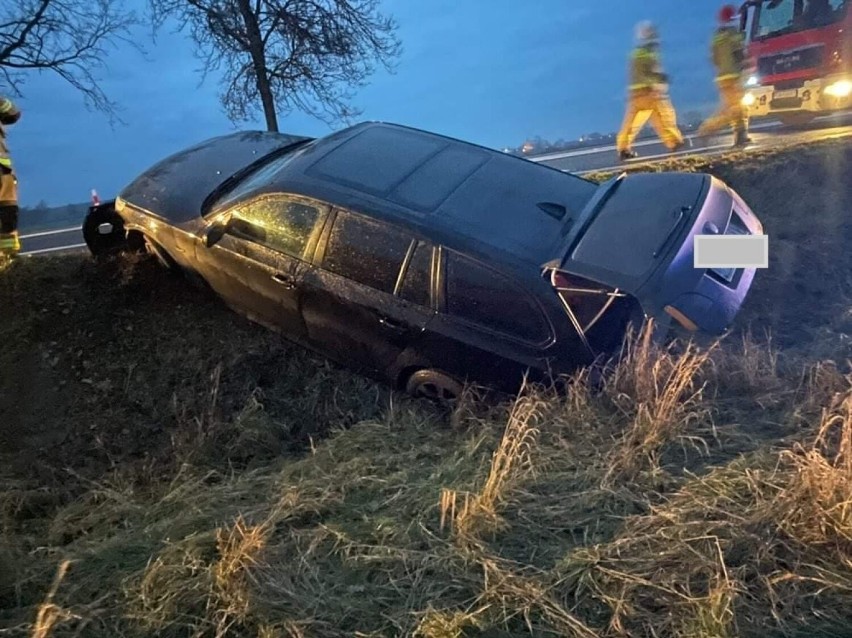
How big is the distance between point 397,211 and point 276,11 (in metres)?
6.53

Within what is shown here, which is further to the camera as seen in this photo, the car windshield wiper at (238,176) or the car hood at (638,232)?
the car windshield wiper at (238,176)

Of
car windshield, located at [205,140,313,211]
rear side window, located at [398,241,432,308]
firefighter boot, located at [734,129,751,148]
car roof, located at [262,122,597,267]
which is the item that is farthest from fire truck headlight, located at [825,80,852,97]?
rear side window, located at [398,241,432,308]

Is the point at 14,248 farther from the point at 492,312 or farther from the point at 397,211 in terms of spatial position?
the point at 492,312

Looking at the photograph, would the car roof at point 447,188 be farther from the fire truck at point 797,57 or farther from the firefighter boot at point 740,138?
the fire truck at point 797,57

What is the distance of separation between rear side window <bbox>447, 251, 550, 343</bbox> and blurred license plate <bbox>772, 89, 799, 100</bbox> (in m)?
11.6

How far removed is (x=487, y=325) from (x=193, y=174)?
2.83 metres

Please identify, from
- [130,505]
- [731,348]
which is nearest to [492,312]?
[731,348]

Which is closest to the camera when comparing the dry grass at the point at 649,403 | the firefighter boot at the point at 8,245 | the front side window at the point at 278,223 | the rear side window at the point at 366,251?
the dry grass at the point at 649,403

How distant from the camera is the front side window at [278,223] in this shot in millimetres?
5109

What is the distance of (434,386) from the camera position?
502 centimetres

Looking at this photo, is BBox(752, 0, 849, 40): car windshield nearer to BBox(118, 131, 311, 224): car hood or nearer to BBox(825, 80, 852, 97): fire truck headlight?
BBox(825, 80, 852, 97): fire truck headlight

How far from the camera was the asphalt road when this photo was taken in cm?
1012

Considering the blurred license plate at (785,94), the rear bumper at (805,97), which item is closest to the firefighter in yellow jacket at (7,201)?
the rear bumper at (805,97)

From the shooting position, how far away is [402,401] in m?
5.26
